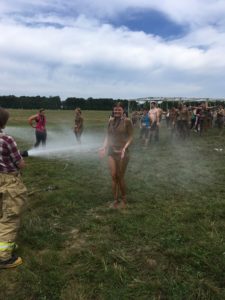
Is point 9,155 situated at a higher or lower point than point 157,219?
higher

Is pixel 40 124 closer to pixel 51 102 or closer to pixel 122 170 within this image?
pixel 122 170

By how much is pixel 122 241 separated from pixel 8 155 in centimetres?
195

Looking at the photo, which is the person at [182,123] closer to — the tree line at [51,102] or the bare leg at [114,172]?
the bare leg at [114,172]

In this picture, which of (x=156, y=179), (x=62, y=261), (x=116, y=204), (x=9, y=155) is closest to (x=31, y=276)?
(x=62, y=261)

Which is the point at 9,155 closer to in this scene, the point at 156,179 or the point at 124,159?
the point at 124,159

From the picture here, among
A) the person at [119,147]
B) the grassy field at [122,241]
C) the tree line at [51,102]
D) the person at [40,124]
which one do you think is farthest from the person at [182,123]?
the tree line at [51,102]

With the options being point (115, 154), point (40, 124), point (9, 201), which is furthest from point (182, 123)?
point (9, 201)

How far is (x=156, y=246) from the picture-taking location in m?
4.63

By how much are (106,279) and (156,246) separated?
97cm

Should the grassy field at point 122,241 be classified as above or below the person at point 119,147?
below

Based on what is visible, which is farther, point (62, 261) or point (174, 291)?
point (62, 261)

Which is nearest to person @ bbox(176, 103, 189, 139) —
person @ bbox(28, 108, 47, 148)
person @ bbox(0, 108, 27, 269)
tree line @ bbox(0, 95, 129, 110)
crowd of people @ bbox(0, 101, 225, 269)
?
person @ bbox(28, 108, 47, 148)

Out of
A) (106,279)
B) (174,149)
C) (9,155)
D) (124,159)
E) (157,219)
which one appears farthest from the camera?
(174,149)

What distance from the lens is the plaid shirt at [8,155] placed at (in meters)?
4.13
